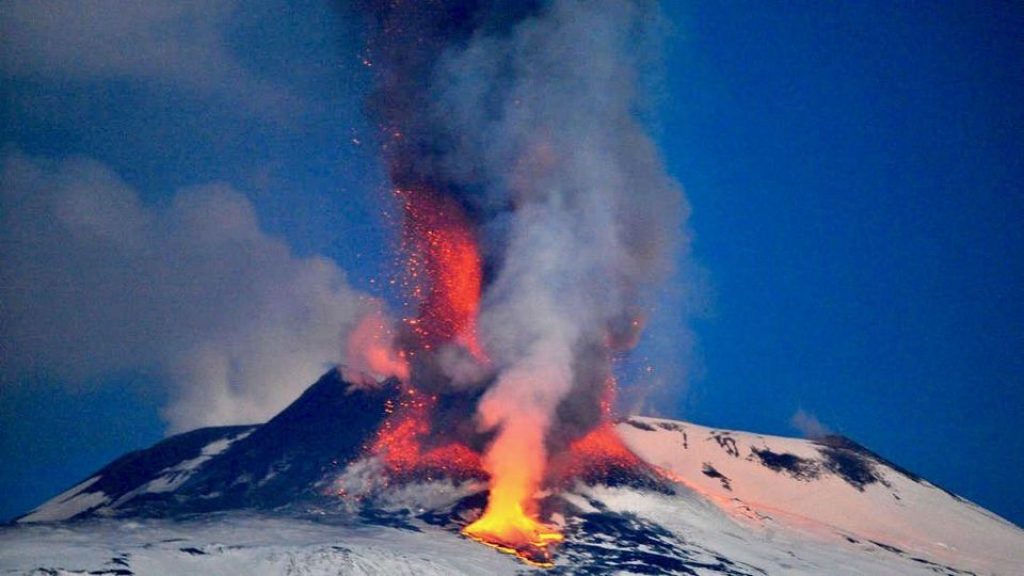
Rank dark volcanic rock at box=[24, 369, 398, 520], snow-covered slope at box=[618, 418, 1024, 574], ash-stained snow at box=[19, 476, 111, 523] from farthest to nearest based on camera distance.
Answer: ash-stained snow at box=[19, 476, 111, 523]
snow-covered slope at box=[618, 418, 1024, 574]
dark volcanic rock at box=[24, 369, 398, 520]

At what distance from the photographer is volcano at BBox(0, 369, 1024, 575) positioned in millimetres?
33531

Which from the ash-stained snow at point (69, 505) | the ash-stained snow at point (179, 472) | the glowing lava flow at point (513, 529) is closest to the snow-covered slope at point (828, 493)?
the glowing lava flow at point (513, 529)

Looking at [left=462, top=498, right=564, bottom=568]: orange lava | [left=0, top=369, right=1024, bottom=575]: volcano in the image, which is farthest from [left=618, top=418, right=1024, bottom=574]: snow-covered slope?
[left=462, top=498, right=564, bottom=568]: orange lava

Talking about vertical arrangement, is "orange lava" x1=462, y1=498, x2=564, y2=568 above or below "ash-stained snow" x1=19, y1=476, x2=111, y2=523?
above

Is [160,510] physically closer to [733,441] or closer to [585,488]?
[585,488]

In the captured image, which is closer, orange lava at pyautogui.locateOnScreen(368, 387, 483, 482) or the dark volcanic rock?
orange lava at pyautogui.locateOnScreen(368, 387, 483, 482)

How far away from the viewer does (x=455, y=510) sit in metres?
44.9

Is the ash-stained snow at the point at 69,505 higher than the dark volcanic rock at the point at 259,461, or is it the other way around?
the dark volcanic rock at the point at 259,461

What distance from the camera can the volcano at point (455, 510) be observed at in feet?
110

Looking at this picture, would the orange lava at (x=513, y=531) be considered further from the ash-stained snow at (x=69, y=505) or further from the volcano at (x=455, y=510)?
the ash-stained snow at (x=69, y=505)

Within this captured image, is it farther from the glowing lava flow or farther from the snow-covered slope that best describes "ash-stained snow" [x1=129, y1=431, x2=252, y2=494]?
the snow-covered slope

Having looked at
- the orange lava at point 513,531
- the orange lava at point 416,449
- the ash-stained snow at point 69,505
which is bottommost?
the ash-stained snow at point 69,505

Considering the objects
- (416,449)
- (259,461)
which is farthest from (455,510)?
(259,461)

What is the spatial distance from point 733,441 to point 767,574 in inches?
1453
